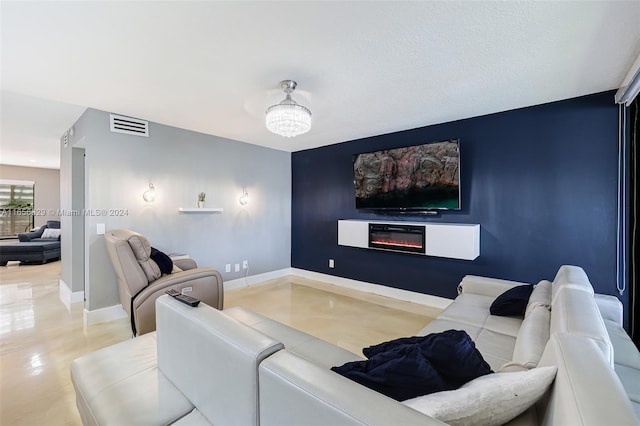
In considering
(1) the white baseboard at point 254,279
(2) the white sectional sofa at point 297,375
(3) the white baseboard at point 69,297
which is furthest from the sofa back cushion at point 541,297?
(3) the white baseboard at point 69,297

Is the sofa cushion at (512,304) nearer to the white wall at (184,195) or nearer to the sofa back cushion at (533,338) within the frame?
the sofa back cushion at (533,338)

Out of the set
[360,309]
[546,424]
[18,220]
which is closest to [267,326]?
[546,424]

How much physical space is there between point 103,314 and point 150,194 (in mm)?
1518

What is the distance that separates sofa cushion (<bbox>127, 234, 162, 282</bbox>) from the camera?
269 cm

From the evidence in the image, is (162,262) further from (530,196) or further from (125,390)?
(530,196)

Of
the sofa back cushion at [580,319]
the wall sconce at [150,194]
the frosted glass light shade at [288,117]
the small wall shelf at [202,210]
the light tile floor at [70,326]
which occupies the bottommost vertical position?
the light tile floor at [70,326]

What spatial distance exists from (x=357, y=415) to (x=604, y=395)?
622 mm

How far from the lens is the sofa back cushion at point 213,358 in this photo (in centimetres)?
95

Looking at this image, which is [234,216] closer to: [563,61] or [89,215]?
[89,215]

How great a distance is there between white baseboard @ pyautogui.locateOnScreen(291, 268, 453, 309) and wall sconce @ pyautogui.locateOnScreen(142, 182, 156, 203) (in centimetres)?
284

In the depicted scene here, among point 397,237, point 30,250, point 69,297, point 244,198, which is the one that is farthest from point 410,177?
point 30,250

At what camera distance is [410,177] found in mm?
3850

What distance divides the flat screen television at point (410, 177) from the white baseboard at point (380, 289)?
4.02 feet

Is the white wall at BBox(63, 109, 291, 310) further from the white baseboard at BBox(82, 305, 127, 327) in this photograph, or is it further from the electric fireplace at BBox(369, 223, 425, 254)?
the electric fireplace at BBox(369, 223, 425, 254)
